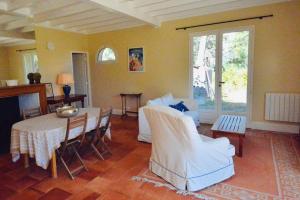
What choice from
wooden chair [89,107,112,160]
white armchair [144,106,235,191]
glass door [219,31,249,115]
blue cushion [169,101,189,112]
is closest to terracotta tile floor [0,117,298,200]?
wooden chair [89,107,112,160]

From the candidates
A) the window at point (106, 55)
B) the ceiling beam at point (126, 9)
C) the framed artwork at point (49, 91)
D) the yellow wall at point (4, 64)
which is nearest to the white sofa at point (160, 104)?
the ceiling beam at point (126, 9)

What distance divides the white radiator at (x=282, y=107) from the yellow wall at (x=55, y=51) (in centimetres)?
533

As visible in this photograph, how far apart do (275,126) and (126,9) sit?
393 cm

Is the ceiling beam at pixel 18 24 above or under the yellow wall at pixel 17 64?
above

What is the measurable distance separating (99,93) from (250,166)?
510 centimetres

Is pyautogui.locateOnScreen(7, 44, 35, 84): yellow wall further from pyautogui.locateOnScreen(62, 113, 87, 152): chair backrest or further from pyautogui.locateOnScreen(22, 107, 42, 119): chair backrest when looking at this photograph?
pyautogui.locateOnScreen(62, 113, 87, 152): chair backrest

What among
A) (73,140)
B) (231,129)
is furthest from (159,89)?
(73,140)

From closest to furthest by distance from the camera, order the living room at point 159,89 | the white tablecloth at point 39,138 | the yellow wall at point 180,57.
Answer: the living room at point 159,89 < the white tablecloth at point 39,138 < the yellow wall at point 180,57

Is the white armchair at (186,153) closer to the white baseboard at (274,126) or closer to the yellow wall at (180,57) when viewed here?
the white baseboard at (274,126)

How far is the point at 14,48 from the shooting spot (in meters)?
5.32

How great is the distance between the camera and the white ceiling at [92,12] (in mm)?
3807

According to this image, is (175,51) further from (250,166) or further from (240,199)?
(240,199)

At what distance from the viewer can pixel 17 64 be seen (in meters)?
5.40

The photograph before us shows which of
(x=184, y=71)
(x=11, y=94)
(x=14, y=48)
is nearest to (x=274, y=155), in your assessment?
(x=184, y=71)
